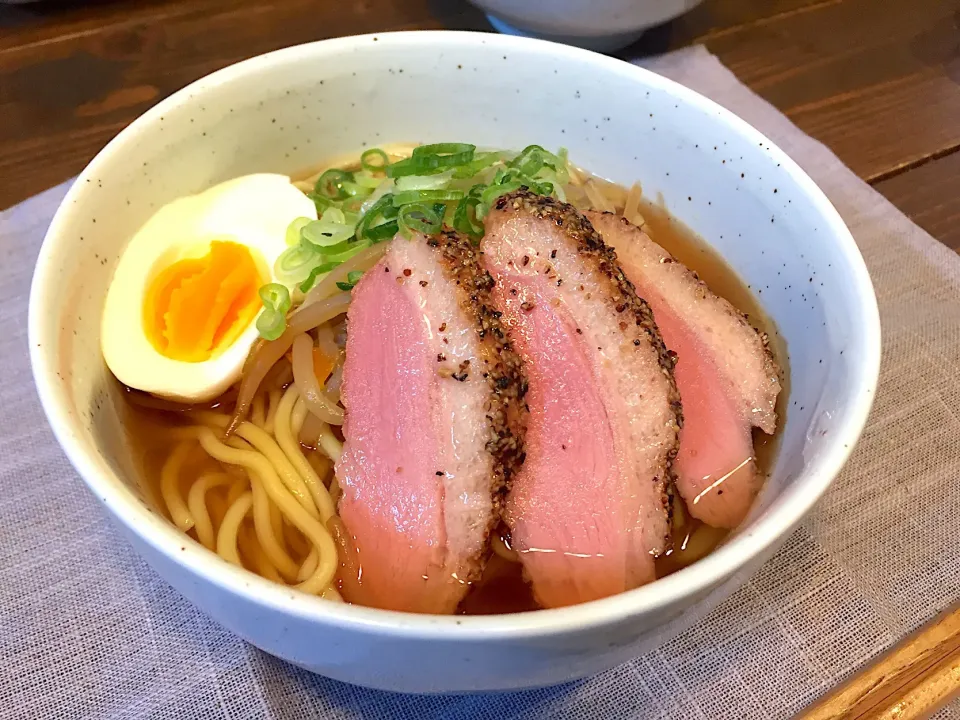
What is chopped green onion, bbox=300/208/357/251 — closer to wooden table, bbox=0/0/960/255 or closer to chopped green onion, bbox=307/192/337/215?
chopped green onion, bbox=307/192/337/215

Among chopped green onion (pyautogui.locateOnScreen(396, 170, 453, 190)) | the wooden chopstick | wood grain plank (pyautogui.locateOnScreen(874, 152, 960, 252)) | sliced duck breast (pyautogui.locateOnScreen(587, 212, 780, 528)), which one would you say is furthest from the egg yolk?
wood grain plank (pyautogui.locateOnScreen(874, 152, 960, 252))

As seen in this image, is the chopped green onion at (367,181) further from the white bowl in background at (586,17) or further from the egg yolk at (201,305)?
the white bowl in background at (586,17)

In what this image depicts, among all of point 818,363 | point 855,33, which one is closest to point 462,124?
point 818,363

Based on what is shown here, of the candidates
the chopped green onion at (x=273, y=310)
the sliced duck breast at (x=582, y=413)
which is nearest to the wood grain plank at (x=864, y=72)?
the sliced duck breast at (x=582, y=413)

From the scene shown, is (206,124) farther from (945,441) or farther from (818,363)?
(945,441)

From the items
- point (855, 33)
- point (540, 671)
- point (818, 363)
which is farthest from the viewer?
point (855, 33)

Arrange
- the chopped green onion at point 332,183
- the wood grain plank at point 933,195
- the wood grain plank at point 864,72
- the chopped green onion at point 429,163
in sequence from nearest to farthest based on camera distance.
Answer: the chopped green onion at point 429,163, the chopped green onion at point 332,183, the wood grain plank at point 933,195, the wood grain plank at point 864,72

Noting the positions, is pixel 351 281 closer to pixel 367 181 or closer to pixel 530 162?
pixel 367 181
